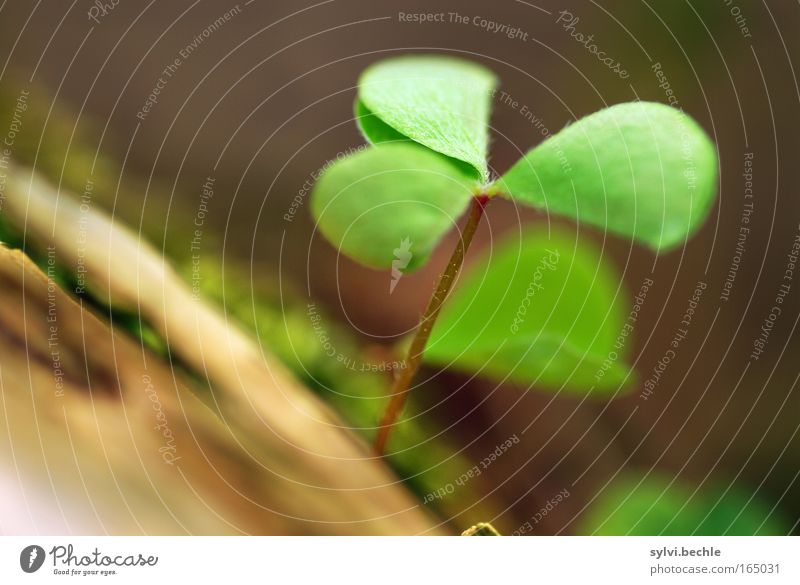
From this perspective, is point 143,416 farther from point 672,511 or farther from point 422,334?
point 672,511

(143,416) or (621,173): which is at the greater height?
(621,173)

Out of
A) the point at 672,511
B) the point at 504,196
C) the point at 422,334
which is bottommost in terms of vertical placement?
the point at 672,511

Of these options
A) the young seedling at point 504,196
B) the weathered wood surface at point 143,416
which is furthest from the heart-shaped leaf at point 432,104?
the weathered wood surface at point 143,416

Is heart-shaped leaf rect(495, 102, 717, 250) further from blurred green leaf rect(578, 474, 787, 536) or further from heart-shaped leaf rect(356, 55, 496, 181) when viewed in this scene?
blurred green leaf rect(578, 474, 787, 536)

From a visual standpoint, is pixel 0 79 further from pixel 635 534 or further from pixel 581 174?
pixel 635 534

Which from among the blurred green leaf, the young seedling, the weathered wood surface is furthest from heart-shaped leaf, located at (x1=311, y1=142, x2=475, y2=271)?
the blurred green leaf

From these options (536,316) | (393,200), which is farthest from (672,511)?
(393,200)

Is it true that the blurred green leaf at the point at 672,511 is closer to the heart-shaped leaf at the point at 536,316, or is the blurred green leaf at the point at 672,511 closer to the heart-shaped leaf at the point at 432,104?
the heart-shaped leaf at the point at 536,316
